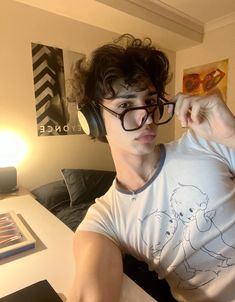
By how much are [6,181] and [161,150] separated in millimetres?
1223

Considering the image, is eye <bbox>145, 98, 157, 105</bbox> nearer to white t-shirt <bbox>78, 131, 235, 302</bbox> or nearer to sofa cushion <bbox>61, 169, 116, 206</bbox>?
white t-shirt <bbox>78, 131, 235, 302</bbox>

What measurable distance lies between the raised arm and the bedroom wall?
131cm

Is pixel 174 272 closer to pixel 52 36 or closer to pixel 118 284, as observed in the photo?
pixel 118 284

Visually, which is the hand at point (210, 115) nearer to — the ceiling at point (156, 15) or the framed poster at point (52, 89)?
the framed poster at point (52, 89)

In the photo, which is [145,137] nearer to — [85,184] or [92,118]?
[92,118]

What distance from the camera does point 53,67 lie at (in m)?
1.88

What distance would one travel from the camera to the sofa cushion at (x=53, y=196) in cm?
162

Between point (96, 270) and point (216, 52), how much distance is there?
2.72 metres

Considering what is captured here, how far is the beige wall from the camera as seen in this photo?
2396 millimetres

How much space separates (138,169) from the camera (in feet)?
2.73

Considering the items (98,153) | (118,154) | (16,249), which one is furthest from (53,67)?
(16,249)

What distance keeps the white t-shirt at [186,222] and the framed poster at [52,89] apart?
1.30 m

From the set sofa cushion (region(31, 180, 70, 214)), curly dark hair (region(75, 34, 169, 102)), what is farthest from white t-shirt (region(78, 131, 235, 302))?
sofa cushion (region(31, 180, 70, 214))

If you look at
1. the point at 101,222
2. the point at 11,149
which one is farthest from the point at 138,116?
the point at 11,149
